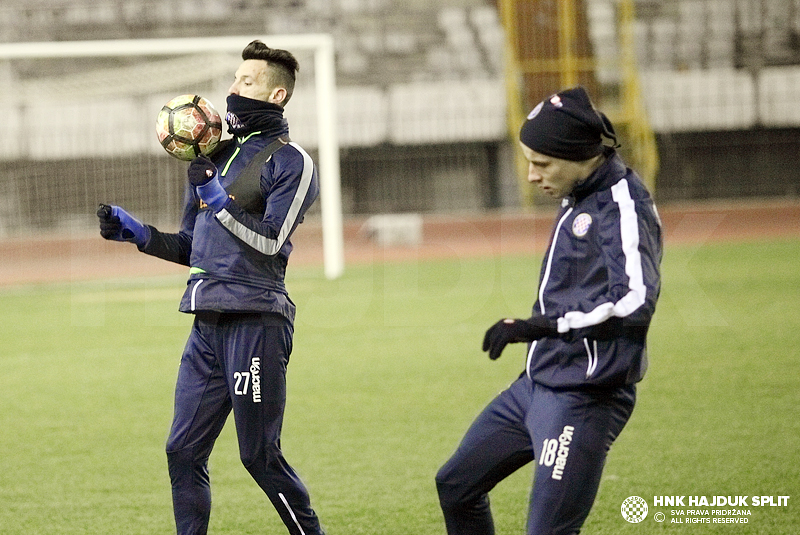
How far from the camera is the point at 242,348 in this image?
392 centimetres

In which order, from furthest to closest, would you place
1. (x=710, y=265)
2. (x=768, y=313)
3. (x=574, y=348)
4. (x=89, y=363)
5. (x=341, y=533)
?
(x=710, y=265), (x=768, y=313), (x=89, y=363), (x=341, y=533), (x=574, y=348)

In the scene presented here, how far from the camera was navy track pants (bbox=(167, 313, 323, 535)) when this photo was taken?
3.92 metres

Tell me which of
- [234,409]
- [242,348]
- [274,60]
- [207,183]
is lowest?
[234,409]

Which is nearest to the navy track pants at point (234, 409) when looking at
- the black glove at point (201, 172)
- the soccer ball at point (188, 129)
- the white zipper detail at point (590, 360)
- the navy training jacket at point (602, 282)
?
the black glove at point (201, 172)

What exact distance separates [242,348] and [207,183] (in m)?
0.66

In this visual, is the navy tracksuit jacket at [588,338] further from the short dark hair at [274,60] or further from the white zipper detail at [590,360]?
the short dark hair at [274,60]

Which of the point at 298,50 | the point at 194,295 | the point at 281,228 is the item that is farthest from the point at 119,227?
the point at 298,50

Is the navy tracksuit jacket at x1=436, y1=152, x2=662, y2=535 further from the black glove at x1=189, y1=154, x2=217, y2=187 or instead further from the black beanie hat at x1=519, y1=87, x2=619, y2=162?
the black glove at x1=189, y1=154, x2=217, y2=187

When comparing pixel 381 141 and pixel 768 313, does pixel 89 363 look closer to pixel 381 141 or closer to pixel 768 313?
pixel 768 313

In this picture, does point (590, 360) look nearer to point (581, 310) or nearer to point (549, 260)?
point (581, 310)

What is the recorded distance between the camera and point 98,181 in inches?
588

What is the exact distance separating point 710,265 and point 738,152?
7.14m

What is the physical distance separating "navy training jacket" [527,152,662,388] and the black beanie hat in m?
0.10

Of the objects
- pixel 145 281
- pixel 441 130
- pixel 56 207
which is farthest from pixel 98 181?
pixel 441 130
